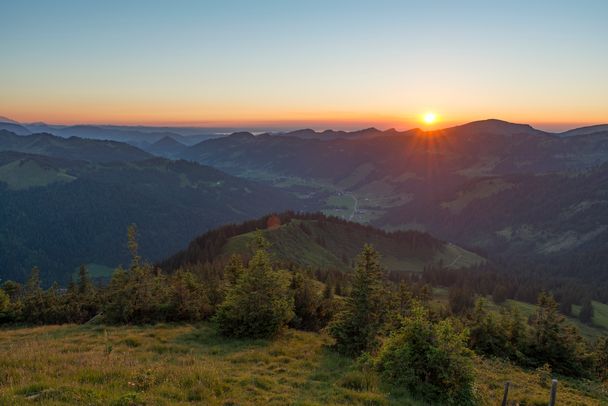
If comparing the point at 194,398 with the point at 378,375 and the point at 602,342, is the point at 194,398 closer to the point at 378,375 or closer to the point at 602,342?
the point at 378,375

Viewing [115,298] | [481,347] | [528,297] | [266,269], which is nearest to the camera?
[266,269]

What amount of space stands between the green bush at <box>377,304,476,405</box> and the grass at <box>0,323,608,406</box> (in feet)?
4.08

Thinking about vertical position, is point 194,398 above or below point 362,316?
above

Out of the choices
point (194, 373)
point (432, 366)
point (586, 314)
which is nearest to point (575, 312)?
point (586, 314)

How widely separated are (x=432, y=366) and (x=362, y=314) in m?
9.26

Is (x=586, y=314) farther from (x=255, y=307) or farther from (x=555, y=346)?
(x=255, y=307)

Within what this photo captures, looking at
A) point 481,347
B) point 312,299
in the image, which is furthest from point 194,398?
point 481,347

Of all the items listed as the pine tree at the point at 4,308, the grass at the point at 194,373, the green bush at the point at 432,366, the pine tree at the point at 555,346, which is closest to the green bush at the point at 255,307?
the grass at the point at 194,373

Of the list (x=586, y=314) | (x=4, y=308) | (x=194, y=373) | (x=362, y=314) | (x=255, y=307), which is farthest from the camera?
(x=586, y=314)

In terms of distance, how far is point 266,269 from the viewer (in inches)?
1328

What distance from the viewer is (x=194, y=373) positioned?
1886 cm

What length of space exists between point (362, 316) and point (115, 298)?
78.9 ft

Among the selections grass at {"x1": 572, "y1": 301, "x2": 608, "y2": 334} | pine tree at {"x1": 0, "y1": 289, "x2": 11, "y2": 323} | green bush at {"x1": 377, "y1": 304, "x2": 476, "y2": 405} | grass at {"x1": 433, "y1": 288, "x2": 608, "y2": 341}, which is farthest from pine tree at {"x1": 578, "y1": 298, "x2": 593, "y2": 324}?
pine tree at {"x1": 0, "y1": 289, "x2": 11, "y2": 323}

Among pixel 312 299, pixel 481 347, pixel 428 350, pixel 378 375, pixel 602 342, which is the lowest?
pixel 602 342
